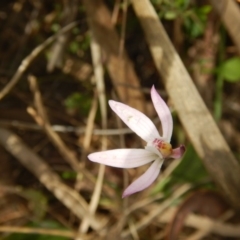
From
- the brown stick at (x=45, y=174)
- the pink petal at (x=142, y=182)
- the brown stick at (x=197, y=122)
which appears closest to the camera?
the pink petal at (x=142, y=182)

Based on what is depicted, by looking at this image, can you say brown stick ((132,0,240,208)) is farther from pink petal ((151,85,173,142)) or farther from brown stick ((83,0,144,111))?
pink petal ((151,85,173,142))

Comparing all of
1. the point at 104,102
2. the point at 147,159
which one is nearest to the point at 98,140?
the point at 104,102

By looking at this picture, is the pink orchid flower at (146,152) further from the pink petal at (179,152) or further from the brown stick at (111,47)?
the brown stick at (111,47)

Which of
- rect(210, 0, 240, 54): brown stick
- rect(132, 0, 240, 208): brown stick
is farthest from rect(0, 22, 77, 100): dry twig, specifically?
rect(210, 0, 240, 54): brown stick

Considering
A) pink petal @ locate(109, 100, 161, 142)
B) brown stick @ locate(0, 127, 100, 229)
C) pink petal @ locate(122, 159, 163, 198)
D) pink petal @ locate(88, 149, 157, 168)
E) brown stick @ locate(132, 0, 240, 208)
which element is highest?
pink petal @ locate(109, 100, 161, 142)

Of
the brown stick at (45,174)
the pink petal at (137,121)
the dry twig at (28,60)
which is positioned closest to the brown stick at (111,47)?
the dry twig at (28,60)

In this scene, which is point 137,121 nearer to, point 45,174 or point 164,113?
point 164,113

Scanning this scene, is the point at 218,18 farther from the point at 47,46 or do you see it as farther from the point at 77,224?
the point at 77,224
